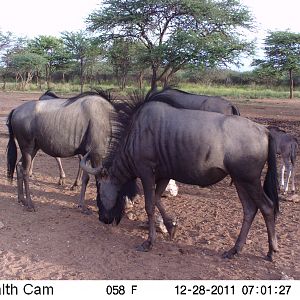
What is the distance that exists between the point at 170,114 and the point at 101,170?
48.9 inches

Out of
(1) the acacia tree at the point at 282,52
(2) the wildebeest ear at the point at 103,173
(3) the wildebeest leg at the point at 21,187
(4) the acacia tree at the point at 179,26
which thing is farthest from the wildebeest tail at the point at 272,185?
(1) the acacia tree at the point at 282,52

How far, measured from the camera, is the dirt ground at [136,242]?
444 cm

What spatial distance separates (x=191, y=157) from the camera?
4.82m

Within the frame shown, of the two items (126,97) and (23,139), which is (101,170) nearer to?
(126,97)

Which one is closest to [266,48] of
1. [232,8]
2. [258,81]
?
[258,81]

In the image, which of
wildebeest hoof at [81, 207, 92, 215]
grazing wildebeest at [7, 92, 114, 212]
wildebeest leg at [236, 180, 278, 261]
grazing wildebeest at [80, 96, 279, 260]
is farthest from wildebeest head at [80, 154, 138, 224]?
wildebeest leg at [236, 180, 278, 261]

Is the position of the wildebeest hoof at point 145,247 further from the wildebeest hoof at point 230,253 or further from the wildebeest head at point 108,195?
the wildebeest hoof at point 230,253

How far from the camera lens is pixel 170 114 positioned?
5004 millimetres

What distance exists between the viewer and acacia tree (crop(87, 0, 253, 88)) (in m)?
22.2

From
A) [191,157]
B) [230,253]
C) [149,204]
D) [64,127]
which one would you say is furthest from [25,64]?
[230,253]

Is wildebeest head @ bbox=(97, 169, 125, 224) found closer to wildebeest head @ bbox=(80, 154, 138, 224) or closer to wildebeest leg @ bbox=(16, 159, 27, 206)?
wildebeest head @ bbox=(80, 154, 138, 224)

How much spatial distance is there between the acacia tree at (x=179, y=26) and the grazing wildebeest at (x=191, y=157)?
17227 mm

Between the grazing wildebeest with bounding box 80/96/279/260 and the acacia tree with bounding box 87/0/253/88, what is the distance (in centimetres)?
1723

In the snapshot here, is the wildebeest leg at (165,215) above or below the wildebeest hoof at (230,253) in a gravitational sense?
above
